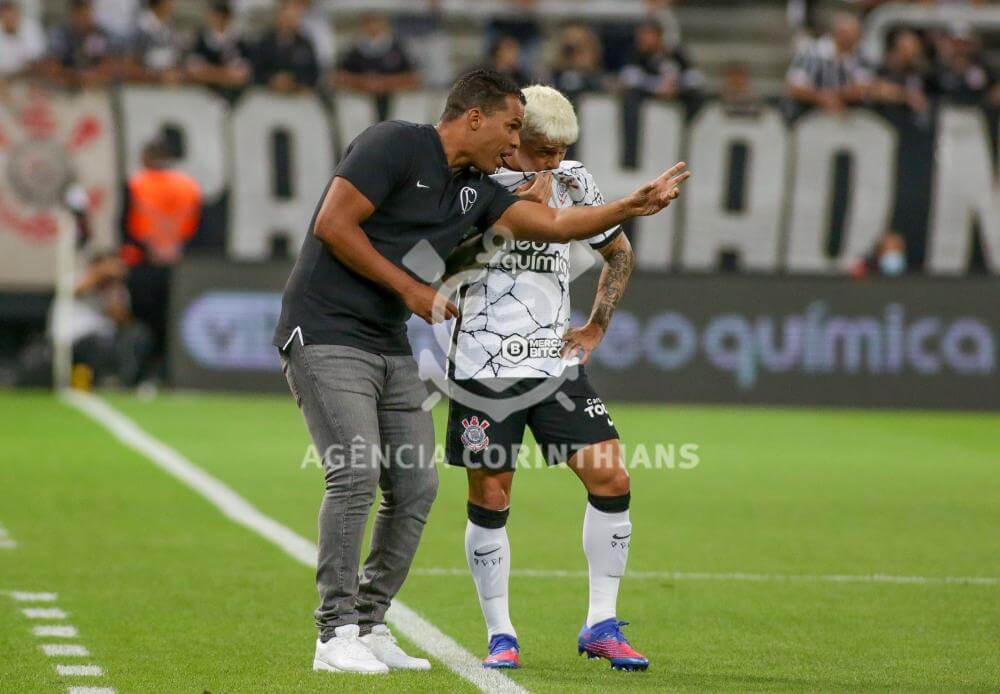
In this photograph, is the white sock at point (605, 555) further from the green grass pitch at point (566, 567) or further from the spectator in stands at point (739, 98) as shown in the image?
the spectator in stands at point (739, 98)

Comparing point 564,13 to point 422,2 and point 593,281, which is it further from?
point 593,281

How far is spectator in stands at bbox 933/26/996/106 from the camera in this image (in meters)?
22.0

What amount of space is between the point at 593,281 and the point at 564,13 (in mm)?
6821

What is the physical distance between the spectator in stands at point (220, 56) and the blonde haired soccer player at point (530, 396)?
15.1m

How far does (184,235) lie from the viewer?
20750 mm

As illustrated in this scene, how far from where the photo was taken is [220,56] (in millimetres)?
21516

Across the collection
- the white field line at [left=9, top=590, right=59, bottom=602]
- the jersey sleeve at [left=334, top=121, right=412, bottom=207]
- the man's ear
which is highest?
the man's ear

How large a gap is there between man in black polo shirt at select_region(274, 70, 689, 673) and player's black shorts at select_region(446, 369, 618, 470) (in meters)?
0.25

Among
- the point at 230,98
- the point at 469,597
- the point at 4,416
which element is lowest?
the point at 4,416

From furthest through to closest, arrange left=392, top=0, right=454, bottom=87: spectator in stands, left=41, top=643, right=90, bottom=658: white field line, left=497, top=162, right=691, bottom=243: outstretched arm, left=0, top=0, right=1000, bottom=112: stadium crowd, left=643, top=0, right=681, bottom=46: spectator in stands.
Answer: left=643, top=0, right=681, bottom=46: spectator in stands, left=392, top=0, right=454, bottom=87: spectator in stands, left=0, top=0, right=1000, bottom=112: stadium crowd, left=41, top=643, right=90, bottom=658: white field line, left=497, top=162, right=691, bottom=243: outstretched arm

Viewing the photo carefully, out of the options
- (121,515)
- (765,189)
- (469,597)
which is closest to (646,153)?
(765,189)

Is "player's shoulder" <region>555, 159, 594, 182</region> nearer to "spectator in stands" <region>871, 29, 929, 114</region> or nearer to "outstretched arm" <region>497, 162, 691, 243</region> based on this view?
"outstretched arm" <region>497, 162, 691, 243</region>

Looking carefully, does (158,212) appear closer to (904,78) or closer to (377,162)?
(904,78)

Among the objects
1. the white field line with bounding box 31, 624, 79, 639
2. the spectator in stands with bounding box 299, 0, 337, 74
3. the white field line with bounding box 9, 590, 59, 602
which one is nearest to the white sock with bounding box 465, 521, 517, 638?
the white field line with bounding box 31, 624, 79, 639
